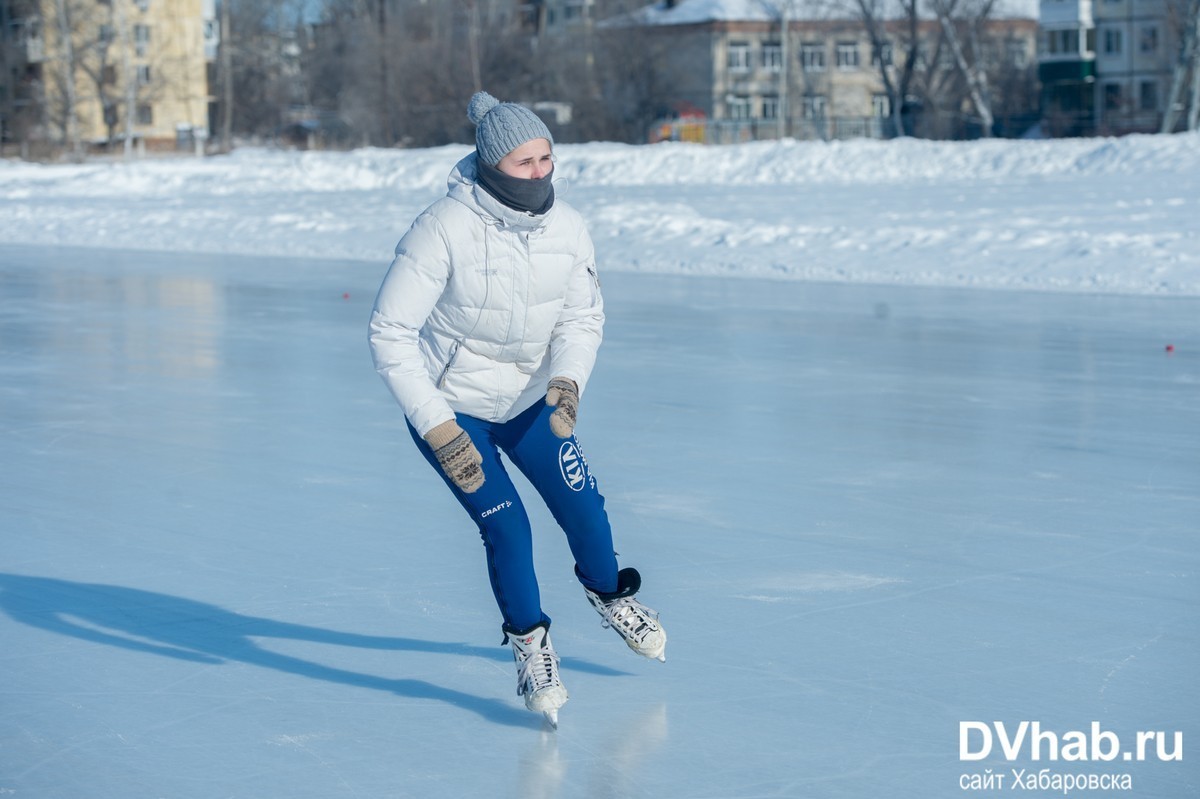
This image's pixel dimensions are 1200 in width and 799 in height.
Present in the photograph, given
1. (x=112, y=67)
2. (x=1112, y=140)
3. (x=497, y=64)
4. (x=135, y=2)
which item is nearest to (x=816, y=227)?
(x=1112, y=140)

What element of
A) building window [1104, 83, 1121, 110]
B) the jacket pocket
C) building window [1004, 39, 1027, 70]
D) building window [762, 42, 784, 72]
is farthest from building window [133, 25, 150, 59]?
the jacket pocket

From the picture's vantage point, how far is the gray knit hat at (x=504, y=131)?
8.79 ft

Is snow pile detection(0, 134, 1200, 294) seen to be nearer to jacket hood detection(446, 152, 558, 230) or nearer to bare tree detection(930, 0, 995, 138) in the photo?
jacket hood detection(446, 152, 558, 230)

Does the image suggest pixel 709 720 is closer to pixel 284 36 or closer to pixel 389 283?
pixel 389 283

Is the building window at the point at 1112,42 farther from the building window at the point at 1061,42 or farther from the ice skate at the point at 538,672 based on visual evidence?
the ice skate at the point at 538,672

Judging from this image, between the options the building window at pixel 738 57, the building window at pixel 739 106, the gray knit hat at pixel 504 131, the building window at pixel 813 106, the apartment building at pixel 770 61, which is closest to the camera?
the gray knit hat at pixel 504 131

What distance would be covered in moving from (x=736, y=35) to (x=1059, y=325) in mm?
43358

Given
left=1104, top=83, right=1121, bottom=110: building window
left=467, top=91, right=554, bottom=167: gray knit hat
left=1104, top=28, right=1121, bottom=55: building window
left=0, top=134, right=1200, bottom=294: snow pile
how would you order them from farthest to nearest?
left=1104, top=83, right=1121, bottom=110: building window → left=1104, top=28, right=1121, bottom=55: building window → left=0, top=134, right=1200, bottom=294: snow pile → left=467, top=91, right=554, bottom=167: gray knit hat

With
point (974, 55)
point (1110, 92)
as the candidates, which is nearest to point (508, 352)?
point (974, 55)

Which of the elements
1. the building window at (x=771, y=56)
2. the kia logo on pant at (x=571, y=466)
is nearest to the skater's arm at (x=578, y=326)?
the kia logo on pant at (x=571, y=466)

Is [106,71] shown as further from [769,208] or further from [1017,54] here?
[769,208]

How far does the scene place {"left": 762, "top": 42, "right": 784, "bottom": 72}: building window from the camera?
50.8 m

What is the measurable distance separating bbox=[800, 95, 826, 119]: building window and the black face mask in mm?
46807

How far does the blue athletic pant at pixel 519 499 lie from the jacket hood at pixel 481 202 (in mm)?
369
